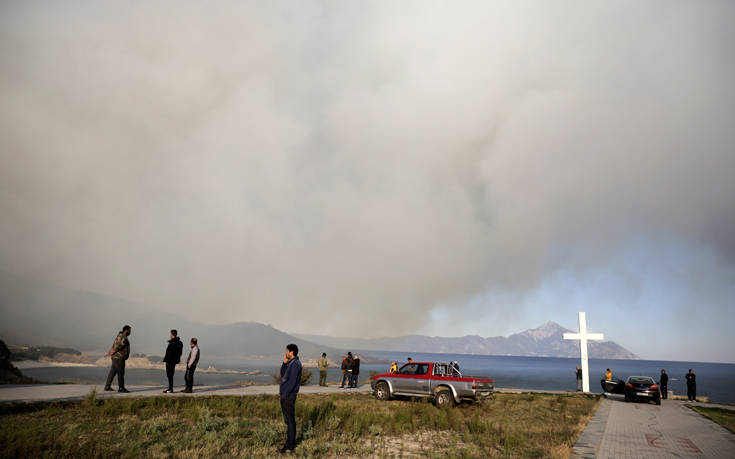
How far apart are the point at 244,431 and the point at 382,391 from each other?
31.0ft

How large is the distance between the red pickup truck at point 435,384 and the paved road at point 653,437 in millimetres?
3926

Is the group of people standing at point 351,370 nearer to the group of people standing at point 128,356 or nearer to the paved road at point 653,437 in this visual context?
the group of people standing at point 128,356

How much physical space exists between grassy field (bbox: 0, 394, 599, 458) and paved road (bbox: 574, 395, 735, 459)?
611mm

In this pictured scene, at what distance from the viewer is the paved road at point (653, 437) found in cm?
923

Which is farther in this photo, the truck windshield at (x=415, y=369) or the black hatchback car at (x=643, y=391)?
the black hatchback car at (x=643, y=391)

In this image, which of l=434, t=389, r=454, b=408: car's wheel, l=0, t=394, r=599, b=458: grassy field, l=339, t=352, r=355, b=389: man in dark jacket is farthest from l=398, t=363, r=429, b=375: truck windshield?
l=339, t=352, r=355, b=389: man in dark jacket

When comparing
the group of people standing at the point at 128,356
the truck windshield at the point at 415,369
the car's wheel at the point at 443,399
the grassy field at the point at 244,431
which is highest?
the group of people standing at the point at 128,356

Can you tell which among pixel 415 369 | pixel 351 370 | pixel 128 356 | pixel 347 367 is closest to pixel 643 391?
pixel 415 369

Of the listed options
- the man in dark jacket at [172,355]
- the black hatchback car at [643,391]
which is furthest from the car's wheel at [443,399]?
the black hatchback car at [643,391]

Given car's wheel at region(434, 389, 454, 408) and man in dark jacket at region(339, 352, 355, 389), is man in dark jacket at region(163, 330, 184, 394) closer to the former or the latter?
car's wheel at region(434, 389, 454, 408)

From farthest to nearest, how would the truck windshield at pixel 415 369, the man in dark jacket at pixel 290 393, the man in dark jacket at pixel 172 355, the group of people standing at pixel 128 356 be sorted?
the truck windshield at pixel 415 369, the man in dark jacket at pixel 172 355, the group of people standing at pixel 128 356, the man in dark jacket at pixel 290 393

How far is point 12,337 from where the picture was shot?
174500mm

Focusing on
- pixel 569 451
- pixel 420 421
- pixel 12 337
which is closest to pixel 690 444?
pixel 569 451

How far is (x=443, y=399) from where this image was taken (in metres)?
16.0
